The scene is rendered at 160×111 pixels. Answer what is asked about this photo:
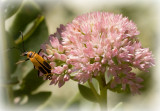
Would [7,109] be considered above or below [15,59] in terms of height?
below

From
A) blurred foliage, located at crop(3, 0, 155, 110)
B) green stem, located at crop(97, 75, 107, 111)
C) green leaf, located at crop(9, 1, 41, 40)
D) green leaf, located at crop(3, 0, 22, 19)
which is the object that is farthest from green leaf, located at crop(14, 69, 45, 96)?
green stem, located at crop(97, 75, 107, 111)

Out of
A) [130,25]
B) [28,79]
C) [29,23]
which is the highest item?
[29,23]

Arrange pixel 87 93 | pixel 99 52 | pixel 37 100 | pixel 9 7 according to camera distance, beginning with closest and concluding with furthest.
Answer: pixel 99 52 → pixel 87 93 → pixel 9 7 → pixel 37 100

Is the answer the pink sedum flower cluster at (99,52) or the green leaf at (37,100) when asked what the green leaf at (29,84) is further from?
the pink sedum flower cluster at (99,52)

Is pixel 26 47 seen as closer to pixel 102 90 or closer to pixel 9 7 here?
pixel 9 7

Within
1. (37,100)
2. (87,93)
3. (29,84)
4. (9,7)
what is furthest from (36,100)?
(9,7)

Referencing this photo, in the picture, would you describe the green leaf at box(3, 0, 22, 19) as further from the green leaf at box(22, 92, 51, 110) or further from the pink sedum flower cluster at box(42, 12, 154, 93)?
the green leaf at box(22, 92, 51, 110)

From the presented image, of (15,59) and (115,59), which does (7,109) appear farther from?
(115,59)

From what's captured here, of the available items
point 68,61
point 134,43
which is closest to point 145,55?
point 134,43
